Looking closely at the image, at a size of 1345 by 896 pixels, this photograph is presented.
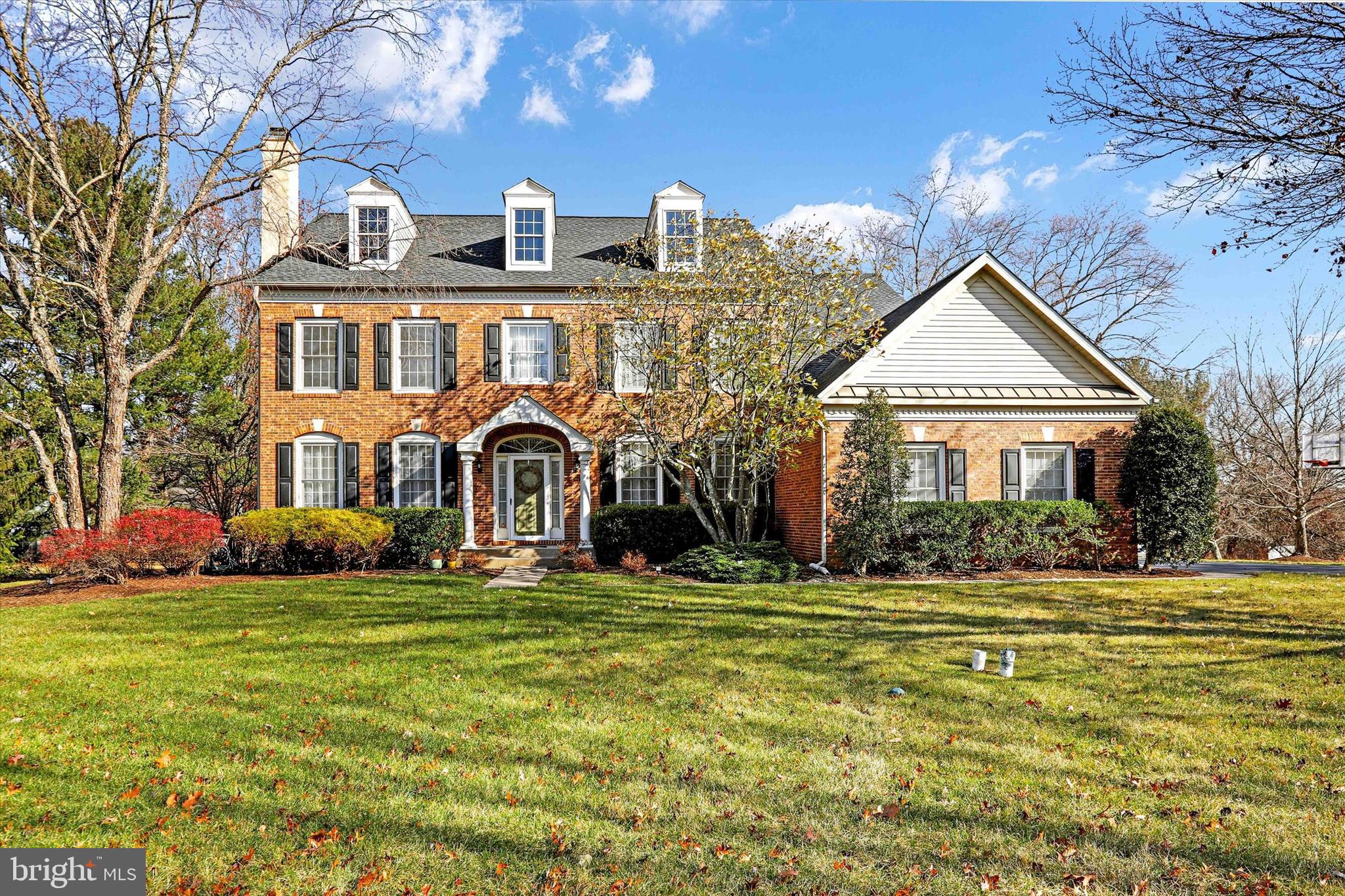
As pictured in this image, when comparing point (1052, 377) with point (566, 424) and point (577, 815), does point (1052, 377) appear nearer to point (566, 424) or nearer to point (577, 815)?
point (566, 424)

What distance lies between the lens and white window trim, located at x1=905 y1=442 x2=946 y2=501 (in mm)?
13984

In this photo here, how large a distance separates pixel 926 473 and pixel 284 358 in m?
14.2

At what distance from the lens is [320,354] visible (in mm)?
16297

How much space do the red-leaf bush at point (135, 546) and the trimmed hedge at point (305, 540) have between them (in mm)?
736

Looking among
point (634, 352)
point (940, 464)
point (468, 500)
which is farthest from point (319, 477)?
point (940, 464)

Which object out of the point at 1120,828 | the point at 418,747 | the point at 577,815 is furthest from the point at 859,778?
the point at 418,747

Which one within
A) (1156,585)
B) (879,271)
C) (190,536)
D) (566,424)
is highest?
(879,271)

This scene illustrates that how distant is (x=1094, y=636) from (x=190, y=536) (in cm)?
1362

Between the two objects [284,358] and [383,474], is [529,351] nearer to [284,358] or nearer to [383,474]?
[383,474]

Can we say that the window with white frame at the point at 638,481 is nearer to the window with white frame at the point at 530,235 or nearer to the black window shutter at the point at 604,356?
the black window shutter at the point at 604,356

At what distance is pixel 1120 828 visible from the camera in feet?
12.0

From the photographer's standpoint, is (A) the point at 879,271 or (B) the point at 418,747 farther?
(A) the point at 879,271

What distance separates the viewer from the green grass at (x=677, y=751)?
3.32 m

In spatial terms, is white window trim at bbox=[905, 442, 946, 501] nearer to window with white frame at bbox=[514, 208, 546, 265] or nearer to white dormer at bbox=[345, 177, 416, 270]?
window with white frame at bbox=[514, 208, 546, 265]
